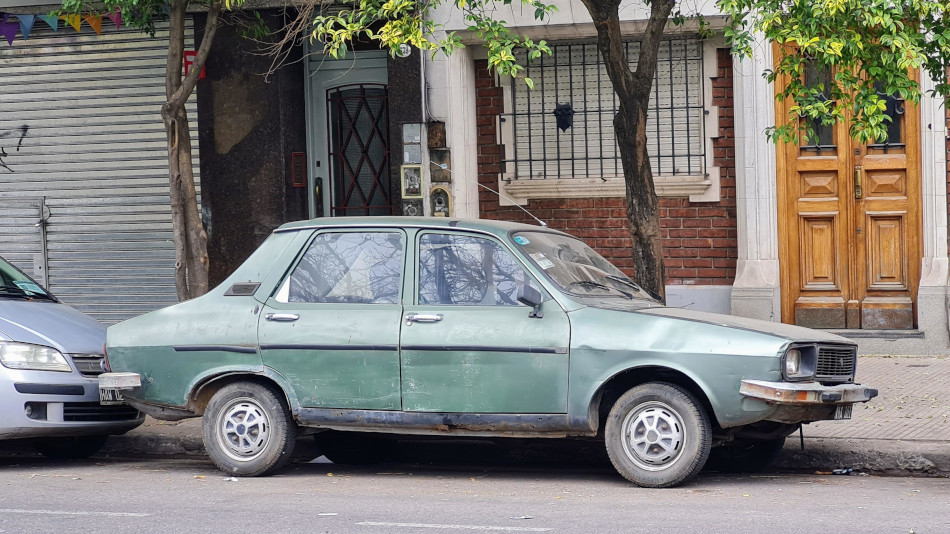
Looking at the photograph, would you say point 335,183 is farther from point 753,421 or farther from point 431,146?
point 753,421

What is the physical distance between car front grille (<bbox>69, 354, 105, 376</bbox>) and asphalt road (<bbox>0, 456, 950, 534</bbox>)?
0.68m

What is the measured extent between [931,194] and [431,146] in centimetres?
524

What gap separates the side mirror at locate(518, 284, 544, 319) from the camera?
710 centimetres

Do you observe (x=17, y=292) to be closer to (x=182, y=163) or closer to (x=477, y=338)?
(x=182, y=163)

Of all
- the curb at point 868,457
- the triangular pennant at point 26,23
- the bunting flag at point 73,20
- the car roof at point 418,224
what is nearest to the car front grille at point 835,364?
the curb at point 868,457

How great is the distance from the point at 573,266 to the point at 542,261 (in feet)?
Result: 1.11

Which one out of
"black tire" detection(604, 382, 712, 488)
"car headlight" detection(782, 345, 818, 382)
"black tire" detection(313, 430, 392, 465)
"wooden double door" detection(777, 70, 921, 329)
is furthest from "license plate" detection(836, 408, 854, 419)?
"wooden double door" detection(777, 70, 921, 329)

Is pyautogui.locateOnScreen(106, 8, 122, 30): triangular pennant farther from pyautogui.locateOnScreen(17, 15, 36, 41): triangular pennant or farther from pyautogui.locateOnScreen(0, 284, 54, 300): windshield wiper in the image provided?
pyautogui.locateOnScreen(0, 284, 54, 300): windshield wiper

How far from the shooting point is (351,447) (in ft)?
28.0

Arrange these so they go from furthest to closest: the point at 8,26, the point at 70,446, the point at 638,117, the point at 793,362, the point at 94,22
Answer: the point at 8,26
the point at 94,22
the point at 638,117
the point at 70,446
the point at 793,362

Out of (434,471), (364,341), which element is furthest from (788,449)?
(364,341)

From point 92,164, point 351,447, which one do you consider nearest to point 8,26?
point 92,164

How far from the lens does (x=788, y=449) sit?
26.5ft

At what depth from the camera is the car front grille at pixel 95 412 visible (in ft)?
27.4
